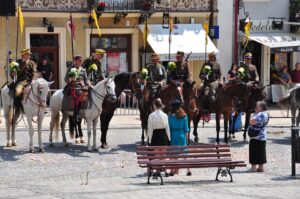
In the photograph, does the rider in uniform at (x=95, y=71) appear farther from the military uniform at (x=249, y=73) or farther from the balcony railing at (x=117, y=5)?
the balcony railing at (x=117, y=5)

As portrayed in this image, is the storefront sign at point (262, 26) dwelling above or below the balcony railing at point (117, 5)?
below

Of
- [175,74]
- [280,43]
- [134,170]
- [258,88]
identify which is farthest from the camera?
[280,43]

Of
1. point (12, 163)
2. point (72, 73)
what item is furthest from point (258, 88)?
point (12, 163)

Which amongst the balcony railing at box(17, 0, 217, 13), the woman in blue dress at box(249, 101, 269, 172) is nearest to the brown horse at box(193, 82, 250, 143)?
the woman in blue dress at box(249, 101, 269, 172)

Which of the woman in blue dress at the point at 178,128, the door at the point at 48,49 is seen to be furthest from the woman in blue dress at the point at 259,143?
the door at the point at 48,49

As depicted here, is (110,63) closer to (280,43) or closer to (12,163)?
(280,43)

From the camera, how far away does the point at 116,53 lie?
107 ft

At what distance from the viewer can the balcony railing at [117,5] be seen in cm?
3073

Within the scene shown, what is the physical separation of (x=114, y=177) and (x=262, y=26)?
18.7 m

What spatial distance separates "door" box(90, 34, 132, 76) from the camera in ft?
107

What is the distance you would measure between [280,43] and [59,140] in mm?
13867

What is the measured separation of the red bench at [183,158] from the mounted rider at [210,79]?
5929 mm

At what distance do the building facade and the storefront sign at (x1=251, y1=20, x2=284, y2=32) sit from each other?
1.92 metres

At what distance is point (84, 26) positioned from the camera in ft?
104
